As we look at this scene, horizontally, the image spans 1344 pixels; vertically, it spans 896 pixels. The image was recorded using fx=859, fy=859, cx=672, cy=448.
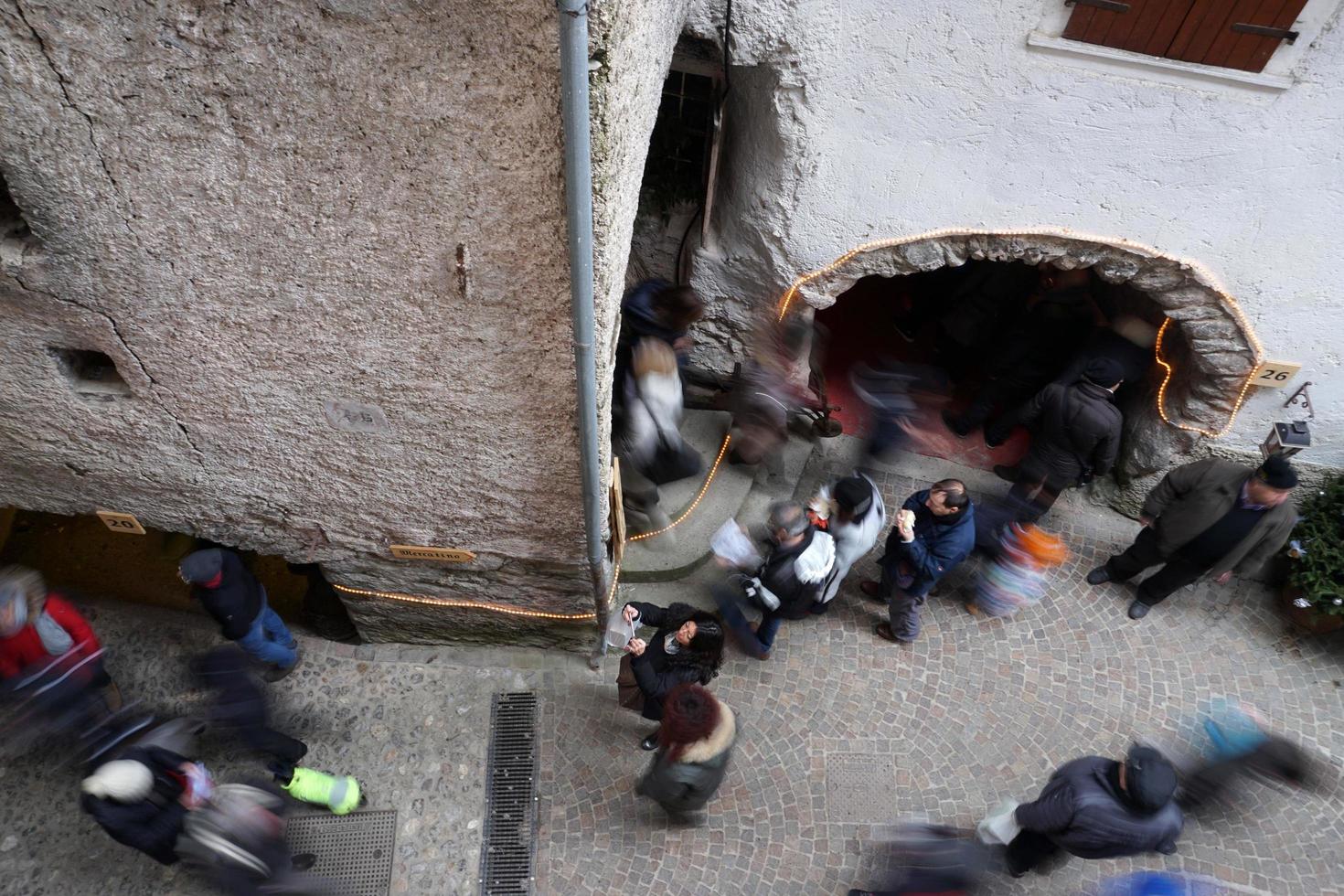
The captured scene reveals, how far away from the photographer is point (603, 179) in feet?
9.29

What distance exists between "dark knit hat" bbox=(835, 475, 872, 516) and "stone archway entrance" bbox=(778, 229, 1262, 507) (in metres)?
1.46

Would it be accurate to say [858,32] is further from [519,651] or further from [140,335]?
[519,651]

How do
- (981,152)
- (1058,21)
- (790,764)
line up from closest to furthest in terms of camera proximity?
1. (1058,21)
2. (981,152)
3. (790,764)

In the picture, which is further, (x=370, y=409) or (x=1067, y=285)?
(x=1067, y=285)

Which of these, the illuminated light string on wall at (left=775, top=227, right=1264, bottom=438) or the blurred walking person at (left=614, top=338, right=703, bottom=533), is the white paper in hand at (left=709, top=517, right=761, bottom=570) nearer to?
the blurred walking person at (left=614, top=338, right=703, bottom=533)

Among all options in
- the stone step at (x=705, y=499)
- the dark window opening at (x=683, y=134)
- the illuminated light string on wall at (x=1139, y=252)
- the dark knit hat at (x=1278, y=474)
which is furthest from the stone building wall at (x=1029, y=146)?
the stone step at (x=705, y=499)

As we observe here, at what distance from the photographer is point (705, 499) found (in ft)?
20.6

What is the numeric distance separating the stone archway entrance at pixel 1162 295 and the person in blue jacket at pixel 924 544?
1.51m

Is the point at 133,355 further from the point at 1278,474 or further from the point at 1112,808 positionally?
the point at 1278,474

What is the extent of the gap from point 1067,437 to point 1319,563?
188 centimetres

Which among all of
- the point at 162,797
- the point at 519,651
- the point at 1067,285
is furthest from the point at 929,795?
the point at 162,797

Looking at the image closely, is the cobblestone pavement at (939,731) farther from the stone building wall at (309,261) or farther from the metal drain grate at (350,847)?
the stone building wall at (309,261)

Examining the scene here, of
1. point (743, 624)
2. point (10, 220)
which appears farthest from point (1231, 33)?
point (10, 220)

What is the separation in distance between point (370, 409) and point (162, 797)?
212cm
